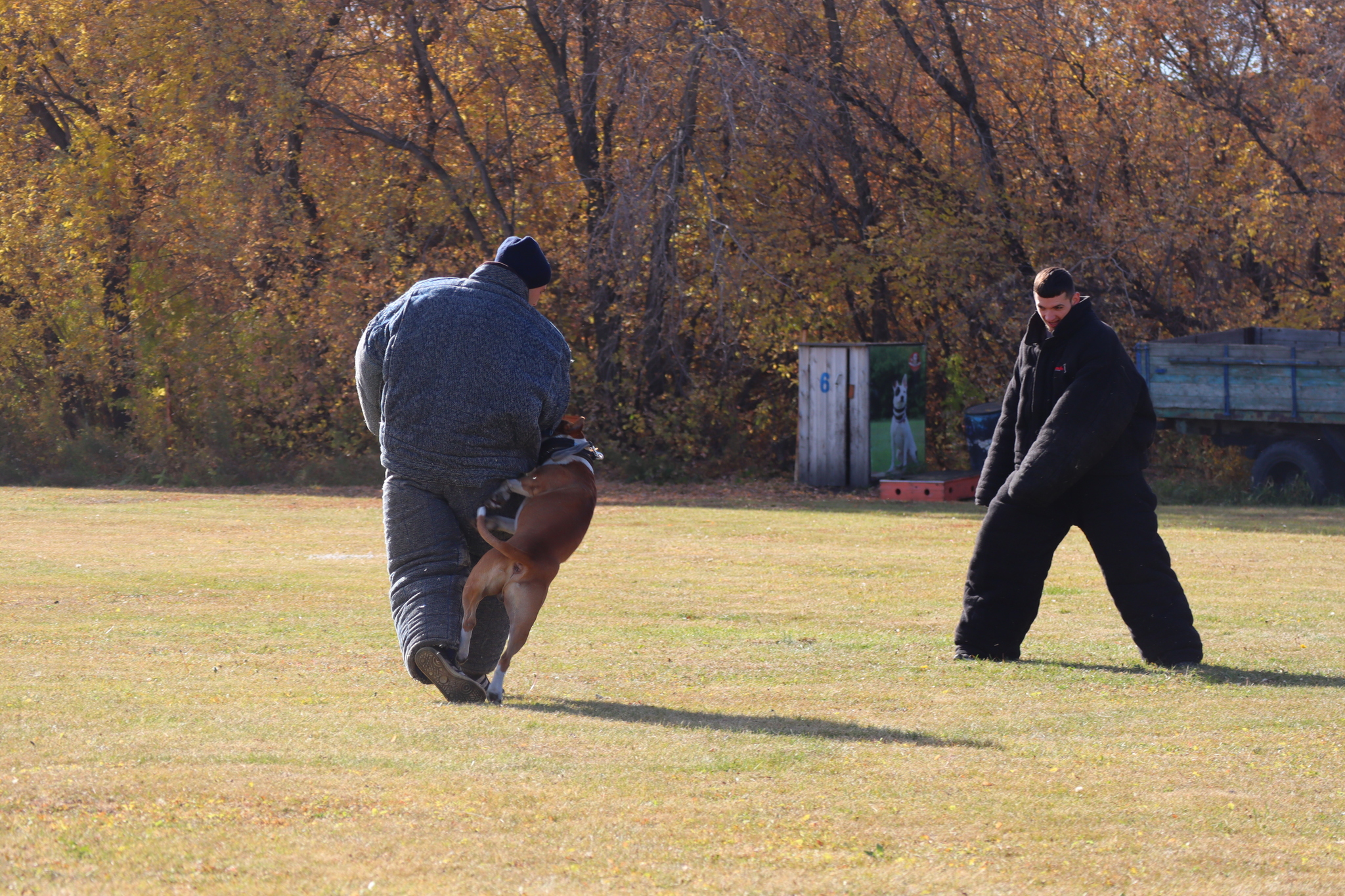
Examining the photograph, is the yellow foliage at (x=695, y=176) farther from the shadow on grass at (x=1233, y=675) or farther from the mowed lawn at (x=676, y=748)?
the shadow on grass at (x=1233, y=675)

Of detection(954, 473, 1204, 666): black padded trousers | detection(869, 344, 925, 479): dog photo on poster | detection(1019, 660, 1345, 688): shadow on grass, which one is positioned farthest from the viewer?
detection(869, 344, 925, 479): dog photo on poster

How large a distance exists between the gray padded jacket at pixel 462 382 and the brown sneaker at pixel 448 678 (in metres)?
0.76

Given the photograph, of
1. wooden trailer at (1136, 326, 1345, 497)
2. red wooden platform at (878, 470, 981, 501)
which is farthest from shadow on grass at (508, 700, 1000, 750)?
red wooden platform at (878, 470, 981, 501)

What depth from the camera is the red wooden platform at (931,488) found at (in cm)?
2080

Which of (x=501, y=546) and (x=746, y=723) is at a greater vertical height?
(x=501, y=546)

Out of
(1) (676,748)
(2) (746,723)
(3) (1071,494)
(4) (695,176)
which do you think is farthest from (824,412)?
(1) (676,748)

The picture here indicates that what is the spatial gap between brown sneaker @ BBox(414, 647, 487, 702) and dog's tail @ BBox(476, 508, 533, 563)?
50 cm

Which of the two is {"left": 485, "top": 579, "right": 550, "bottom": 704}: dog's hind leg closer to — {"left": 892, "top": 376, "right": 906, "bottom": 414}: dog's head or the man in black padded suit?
the man in black padded suit

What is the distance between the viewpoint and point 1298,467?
19.8 m

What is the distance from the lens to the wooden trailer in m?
19.0

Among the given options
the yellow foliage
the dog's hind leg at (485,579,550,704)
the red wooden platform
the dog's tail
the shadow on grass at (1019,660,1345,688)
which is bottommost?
the red wooden platform

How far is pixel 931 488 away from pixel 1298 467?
4.56 meters

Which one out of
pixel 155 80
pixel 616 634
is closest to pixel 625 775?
pixel 616 634

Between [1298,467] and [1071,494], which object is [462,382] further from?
[1298,467]
